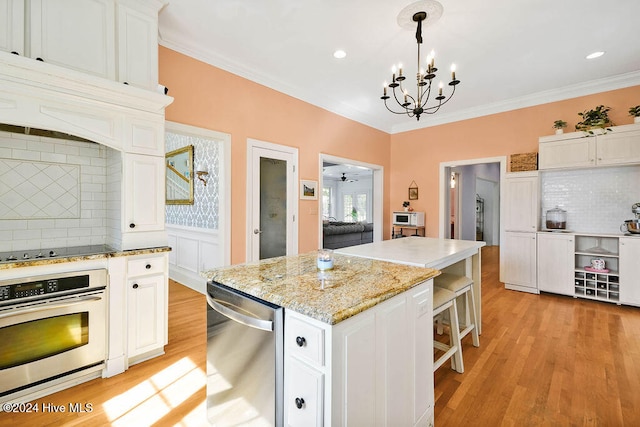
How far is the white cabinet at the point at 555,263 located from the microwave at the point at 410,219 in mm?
1856

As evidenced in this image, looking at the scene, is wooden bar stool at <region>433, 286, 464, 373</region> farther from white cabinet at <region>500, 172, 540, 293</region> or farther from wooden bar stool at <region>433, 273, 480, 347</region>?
white cabinet at <region>500, 172, 540, 293</region>

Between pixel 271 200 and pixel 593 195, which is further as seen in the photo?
pixel 593 195

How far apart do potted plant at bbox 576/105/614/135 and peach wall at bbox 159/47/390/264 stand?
3.29 m

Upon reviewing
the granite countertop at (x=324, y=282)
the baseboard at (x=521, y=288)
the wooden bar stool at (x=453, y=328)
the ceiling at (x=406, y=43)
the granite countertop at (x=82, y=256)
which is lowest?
the baseboard at (x=521, y=288)

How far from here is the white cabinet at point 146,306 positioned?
2.12 meters

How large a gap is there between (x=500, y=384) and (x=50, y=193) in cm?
376

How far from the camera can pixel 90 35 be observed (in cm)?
205

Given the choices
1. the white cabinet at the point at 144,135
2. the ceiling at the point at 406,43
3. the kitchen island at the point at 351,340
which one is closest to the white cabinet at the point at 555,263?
the ceiling at the point at 406,43

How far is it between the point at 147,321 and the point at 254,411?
57.3 inches

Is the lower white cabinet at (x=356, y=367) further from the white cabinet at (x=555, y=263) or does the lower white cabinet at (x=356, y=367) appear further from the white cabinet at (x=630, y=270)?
the white cabinet at (x=630, y=270)

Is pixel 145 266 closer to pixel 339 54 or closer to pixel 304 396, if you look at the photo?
pixel 304 396

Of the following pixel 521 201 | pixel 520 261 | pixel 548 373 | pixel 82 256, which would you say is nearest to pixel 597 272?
pixel 520 261

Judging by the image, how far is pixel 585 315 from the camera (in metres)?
3.27

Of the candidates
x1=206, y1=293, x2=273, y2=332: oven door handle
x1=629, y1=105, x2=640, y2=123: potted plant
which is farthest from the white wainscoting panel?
x1=629, y1=105, x2=640, y2=123: potted plant
